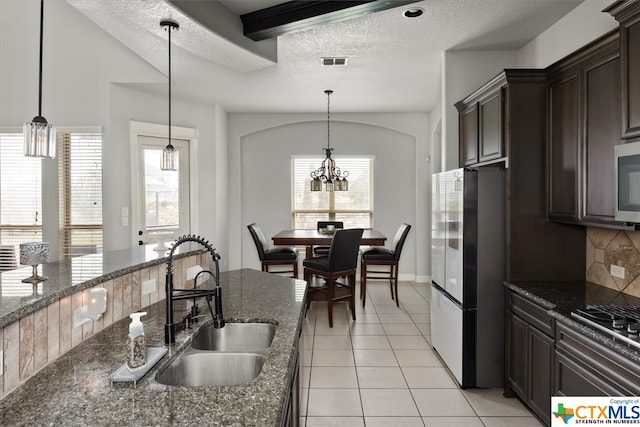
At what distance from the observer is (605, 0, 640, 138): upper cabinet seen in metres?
1.83

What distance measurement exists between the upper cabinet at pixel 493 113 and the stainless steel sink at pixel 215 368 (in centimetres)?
223

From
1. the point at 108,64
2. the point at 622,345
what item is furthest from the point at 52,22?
the point at 622,345

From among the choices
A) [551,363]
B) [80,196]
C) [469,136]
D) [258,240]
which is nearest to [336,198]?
[258,240]

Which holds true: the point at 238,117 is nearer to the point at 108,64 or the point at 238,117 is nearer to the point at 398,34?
the point at 108,64

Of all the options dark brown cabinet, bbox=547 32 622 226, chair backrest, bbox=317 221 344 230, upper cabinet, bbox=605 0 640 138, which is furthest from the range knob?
chair backrest, bbox=317 221 344 230

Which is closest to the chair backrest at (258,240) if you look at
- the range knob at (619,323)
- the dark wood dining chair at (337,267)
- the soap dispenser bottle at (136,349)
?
the dark wood dining chair at (337,267)

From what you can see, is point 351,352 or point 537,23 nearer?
point 537,23

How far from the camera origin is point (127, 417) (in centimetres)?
99

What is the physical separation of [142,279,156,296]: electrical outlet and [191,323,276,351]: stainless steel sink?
19.2 inches

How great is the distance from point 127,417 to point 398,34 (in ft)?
11.0

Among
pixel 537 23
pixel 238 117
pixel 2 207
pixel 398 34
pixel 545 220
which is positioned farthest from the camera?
pixel 238 117

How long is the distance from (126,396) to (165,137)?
15.3 feet

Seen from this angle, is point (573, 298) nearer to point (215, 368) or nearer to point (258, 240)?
point (215, 368)

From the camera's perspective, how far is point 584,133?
2301 millimetres
